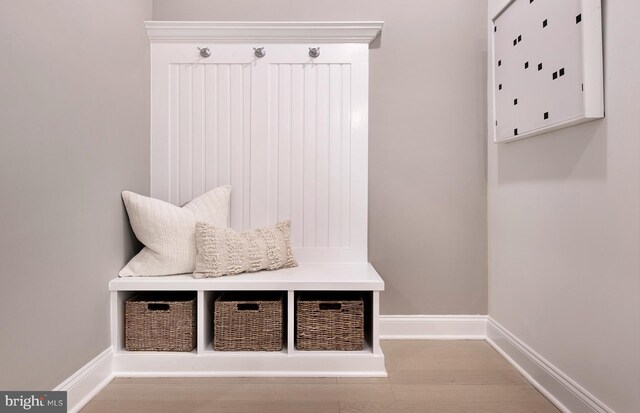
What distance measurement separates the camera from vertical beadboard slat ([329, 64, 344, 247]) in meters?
2.24

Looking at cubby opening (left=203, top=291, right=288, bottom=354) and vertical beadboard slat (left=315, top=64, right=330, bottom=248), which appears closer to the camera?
cubby opening (left=203, top=291, right=288, bottom=354)

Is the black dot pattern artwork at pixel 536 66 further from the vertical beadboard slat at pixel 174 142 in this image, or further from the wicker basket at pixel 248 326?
the vertical beadboard slat at pixel 174 142

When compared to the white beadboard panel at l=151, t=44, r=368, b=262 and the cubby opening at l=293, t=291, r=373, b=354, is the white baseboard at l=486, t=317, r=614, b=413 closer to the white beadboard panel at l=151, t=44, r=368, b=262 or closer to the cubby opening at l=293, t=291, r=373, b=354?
the cubby opening at l=293, t=291, r=373, b=354

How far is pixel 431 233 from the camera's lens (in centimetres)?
228

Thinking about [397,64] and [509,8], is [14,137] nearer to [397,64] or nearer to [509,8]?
[397,64]

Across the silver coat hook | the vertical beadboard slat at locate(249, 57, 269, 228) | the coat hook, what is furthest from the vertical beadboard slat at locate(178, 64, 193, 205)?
the coat hook

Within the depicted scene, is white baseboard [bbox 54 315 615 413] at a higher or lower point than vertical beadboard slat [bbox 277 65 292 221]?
lower

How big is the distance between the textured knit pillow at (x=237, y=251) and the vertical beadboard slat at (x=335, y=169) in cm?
32

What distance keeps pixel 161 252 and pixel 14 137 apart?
2.72ft

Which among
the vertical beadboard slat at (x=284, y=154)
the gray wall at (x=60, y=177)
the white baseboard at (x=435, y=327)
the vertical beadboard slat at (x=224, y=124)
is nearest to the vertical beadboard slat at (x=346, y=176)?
the vertical beadboard slat at (x=284, y=154)

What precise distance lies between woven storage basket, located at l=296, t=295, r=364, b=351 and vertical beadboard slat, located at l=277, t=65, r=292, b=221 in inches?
24.1

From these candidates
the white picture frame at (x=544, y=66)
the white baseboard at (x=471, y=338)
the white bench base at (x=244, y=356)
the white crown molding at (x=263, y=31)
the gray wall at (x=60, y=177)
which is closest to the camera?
the gray wall at (x=60, y=177)

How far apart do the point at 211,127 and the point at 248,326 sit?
114 centimetres

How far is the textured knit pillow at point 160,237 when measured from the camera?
1.88m
